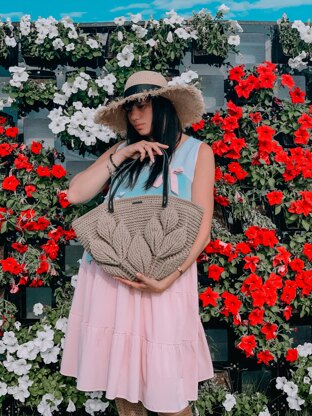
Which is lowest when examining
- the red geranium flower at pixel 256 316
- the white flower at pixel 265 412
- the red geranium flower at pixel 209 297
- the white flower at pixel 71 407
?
the white flower at pixel 265 412

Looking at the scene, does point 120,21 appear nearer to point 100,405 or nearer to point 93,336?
point 93,336

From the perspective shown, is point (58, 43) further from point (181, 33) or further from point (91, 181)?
point (91, 181)

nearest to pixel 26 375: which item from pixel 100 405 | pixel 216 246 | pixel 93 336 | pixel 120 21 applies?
pixel 100 405

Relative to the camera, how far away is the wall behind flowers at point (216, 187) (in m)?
2.77

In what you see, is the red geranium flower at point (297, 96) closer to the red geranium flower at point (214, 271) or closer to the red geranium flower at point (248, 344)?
the red geranium flower at point (214, 271)

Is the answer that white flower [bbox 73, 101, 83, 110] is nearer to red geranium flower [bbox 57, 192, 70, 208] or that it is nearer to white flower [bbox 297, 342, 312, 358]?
red geranium flower [bbox 57, 192, 70, 208]

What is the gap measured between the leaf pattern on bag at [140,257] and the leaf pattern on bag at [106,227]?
107 millimetres

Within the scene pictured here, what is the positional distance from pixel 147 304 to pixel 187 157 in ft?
2.03

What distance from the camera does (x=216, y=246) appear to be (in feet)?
9.10

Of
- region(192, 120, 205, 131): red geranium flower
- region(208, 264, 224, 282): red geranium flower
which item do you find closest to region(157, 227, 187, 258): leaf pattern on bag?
region(208, 264, 224, 282): red geranium flower

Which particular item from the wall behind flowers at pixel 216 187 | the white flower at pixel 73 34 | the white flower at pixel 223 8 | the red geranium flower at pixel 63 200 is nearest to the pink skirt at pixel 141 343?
the wall behind flowers at pixel 216 187

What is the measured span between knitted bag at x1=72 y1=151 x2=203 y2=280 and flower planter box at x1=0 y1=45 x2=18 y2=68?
1.65m

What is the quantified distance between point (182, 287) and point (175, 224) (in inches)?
10.3

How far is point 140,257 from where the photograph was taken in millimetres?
1822
